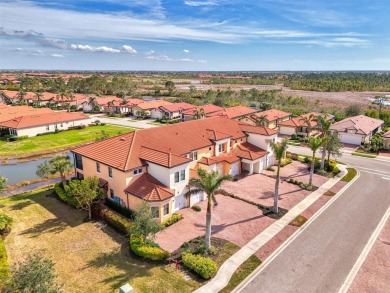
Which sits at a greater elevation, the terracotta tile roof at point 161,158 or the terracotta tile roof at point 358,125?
the terracotta tile roof at point 161,158

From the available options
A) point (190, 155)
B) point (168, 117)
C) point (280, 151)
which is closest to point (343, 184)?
point (280, 151)

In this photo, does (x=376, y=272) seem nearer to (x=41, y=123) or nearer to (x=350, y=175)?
(x=350, y=175)

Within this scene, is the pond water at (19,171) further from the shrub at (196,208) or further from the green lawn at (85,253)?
the shrub at (196,208)

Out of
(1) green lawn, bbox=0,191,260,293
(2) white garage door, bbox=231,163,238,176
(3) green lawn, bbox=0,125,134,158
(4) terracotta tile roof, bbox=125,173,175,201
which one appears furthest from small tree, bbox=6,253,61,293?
(3) green lawn, bbox=0,125,134,158

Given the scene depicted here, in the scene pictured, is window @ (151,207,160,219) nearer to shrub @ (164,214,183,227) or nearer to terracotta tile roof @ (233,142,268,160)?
shrub @ (164,214,183,227)

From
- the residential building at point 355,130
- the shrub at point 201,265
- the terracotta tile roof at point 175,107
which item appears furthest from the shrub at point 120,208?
the terracotta tile roof at point 175,107

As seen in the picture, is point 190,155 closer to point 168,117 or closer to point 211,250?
point 211,250
